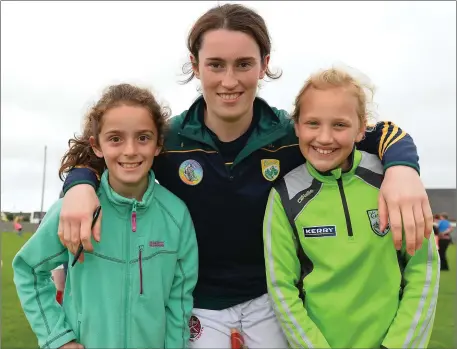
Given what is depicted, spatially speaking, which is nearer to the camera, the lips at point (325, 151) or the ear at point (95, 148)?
the lips at point (325, 151)

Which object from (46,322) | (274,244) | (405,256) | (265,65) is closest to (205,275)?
(274,244)

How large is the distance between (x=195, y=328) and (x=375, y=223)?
1.21m

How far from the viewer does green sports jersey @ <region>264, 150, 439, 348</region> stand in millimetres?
2480

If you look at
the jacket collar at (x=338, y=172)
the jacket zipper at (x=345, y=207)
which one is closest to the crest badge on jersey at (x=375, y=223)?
the jacket zipper at (x=345, y=207)

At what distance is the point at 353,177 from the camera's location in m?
2.67

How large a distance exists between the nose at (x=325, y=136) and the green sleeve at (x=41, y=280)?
4.74ft

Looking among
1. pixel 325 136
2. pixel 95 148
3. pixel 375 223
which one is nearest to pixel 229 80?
pixel 325 136

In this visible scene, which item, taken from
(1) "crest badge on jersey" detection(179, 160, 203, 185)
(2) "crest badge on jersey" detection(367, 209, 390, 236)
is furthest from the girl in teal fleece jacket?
(2) "crest badge on jersey" detection(367, 209, 390, 236)

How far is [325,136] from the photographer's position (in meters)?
2.61

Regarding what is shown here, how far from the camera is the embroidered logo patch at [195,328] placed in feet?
9.34

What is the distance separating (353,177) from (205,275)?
3.52 ft

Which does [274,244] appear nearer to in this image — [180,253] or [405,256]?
[180,253]

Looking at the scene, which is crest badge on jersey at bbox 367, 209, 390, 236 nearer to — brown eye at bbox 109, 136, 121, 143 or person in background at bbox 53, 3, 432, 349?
person in background at bbox 53, 3, 432, 349

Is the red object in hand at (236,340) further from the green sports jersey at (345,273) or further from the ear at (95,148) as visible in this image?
the ear at (95,148)
